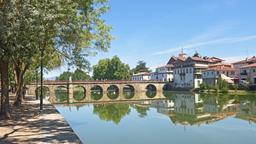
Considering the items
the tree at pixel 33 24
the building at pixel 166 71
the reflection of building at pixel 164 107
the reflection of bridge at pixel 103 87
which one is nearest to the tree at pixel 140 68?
the building at pixel 166 71

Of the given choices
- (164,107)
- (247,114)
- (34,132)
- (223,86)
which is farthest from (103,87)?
(34,132)

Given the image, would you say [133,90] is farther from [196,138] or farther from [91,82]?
[196,138]

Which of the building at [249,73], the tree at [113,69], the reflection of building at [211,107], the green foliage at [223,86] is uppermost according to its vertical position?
the tree at [113,69]

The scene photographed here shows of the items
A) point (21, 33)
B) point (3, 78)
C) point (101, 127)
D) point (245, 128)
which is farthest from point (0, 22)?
point (245, 128)

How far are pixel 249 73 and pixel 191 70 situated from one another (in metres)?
20.3

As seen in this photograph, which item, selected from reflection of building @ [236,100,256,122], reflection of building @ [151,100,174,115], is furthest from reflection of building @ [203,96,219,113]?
reflection of building @ [151,100,174,115]

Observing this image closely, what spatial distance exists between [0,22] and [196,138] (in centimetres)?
1234

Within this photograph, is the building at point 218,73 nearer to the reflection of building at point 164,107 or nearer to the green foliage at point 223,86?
the green foliage at point 223,86

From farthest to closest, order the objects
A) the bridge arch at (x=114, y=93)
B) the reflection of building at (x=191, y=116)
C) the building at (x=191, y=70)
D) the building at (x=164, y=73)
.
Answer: the building at (x=164, y=73) → the building at (x=191, y=70) → the bridge arch at (x=114, y=93) → the reflection of building at (x=191, y=116)

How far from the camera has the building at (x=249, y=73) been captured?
88350 mm

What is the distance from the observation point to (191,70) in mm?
107625

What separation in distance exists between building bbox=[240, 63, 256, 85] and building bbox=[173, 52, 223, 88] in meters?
13.7

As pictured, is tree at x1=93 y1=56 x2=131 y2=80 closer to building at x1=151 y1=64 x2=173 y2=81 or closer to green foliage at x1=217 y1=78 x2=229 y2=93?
building at x1=151 y1=64 x2=173 y2=81

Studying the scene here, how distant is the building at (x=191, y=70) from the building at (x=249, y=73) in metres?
13.7
